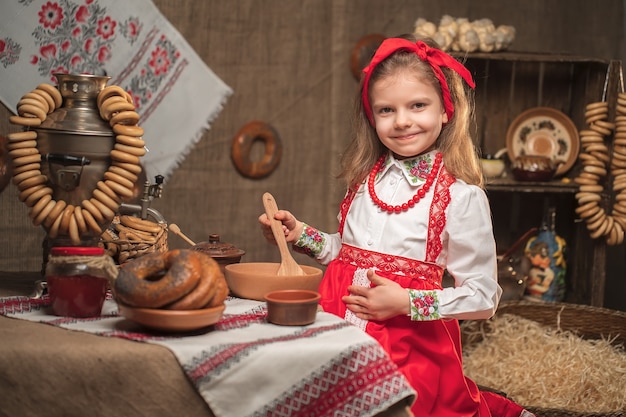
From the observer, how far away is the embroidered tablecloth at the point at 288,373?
1.54m

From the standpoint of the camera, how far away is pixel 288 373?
156 centimetres

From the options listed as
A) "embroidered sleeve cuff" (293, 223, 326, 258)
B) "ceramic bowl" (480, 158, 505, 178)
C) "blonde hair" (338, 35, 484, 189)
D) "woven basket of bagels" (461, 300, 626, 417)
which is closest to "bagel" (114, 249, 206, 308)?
"embroidered sleeve cuff" (293, 223, 326, 258)

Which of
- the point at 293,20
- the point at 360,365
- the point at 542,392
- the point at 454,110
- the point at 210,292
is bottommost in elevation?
the point at 542,392

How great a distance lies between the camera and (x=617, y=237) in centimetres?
391

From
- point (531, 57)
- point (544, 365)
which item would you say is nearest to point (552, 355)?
point (544, 365)

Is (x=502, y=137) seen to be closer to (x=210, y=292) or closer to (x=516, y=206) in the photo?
(x=516, y=206)

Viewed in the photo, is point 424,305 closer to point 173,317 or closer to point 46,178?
point 173,317

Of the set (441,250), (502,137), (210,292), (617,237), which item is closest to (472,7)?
(502,137)

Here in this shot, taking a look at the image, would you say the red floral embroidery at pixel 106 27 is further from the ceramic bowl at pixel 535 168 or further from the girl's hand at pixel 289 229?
the ceramic bowl at pixel 535 168

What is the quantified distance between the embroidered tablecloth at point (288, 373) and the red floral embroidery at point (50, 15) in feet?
7.92

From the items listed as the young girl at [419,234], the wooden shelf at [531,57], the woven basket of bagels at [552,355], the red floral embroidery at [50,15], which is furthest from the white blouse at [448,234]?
the red floral embroidery at [50,15]

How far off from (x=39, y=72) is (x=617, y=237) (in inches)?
Result: 112

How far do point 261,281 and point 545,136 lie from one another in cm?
282

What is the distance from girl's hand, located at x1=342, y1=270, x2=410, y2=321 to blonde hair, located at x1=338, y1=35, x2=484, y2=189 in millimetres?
413
